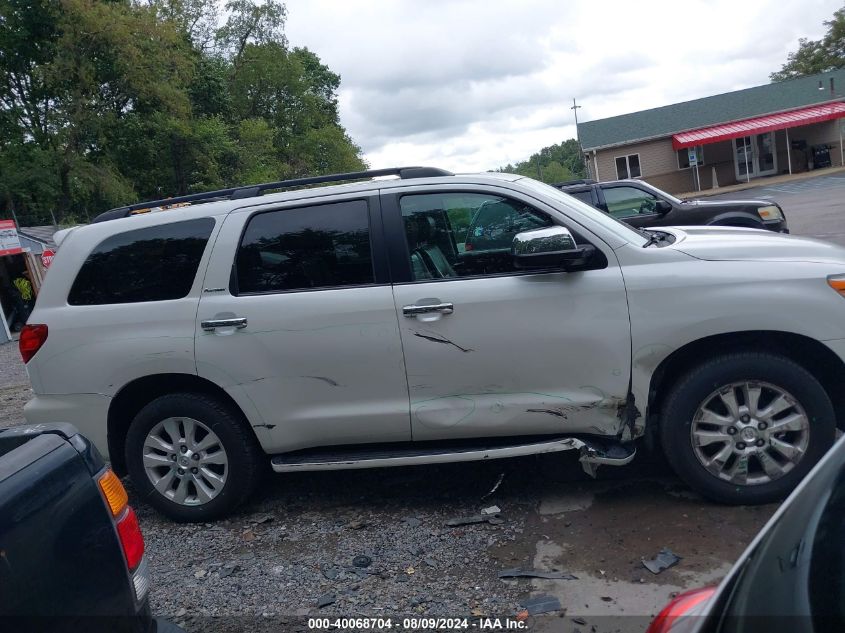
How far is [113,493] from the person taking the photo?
7.02ft

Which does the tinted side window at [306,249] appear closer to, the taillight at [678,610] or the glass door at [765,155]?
the taillight at [678,610]

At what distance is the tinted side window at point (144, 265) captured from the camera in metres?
4.27

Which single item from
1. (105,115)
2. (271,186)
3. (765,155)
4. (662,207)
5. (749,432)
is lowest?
(749,432)

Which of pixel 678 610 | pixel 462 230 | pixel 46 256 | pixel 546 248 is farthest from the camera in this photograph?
pixel 46 256

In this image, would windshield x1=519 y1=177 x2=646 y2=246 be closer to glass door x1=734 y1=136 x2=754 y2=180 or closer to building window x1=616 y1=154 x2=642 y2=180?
building window x1=616 y1=154 x2=642 y2=180

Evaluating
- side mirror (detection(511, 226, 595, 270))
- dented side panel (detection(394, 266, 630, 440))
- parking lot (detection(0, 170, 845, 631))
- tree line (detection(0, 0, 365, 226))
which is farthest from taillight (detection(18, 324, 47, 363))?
tree line (detection(0, 0, 365, 226))

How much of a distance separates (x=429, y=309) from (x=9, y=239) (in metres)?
18.5

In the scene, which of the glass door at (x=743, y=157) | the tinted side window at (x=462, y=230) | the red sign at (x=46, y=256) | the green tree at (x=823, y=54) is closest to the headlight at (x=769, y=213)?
the tinted side window at (x=462, y=230)

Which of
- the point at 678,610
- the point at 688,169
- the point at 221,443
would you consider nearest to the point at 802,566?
the point at 678,610

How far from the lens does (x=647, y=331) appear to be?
144 inches

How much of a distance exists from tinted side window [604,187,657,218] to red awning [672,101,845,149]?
2735 centimetres

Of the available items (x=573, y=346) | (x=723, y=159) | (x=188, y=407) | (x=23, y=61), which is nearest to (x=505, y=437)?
(x=573, y=346)

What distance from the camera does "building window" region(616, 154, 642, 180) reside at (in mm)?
37344

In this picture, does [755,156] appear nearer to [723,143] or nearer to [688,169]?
[723,143]
